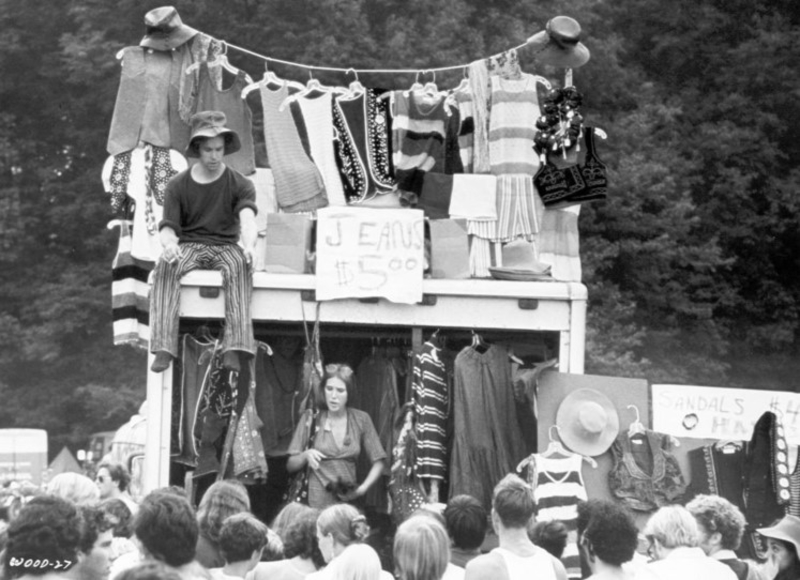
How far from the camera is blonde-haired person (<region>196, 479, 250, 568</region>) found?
6402 millimetres

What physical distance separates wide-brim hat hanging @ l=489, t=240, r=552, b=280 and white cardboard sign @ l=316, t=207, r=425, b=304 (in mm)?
504

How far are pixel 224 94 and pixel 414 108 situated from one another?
125cm

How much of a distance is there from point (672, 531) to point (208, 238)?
3.41 meters

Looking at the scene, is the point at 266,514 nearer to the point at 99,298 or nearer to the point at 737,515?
the point at 737,515

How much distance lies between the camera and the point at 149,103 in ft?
32.6

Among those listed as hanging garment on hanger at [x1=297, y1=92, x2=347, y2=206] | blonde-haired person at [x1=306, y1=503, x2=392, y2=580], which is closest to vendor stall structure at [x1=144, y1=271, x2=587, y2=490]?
hanging garment on hanger at [x1=297, y1=92, x2=347, y2=206]

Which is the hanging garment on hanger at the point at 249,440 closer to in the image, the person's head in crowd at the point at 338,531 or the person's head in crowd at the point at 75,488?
the person's head in crowd at the point at 75,488

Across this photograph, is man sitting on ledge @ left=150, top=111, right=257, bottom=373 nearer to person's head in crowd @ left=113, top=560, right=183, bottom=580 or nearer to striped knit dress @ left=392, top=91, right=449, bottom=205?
striped knit dress @ left=392, top=91, right=449, bottom=205

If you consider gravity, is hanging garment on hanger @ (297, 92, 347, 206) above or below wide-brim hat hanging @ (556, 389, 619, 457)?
Answer: above

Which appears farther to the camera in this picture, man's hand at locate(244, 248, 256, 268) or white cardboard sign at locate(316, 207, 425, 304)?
white cardboard sign at locate(316, 207, 425, 304)

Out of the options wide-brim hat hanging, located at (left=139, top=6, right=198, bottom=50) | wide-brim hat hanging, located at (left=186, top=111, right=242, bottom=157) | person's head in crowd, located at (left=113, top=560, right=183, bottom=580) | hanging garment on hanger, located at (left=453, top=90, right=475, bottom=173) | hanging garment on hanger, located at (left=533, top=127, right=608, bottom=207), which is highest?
wide-brim hat hanging, located at (left=139, top=6, right=198, bottom=50)

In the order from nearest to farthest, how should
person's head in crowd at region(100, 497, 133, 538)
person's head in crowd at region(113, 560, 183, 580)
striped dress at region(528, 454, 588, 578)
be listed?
1. person's head in crowd at region(113, 560, 183, 580)
2. person's head in crowd at region(100, 497, 133, 538)
3. striped dress at region(528, 454, 588, 578)

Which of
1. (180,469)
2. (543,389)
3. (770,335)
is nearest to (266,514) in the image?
(180,469)

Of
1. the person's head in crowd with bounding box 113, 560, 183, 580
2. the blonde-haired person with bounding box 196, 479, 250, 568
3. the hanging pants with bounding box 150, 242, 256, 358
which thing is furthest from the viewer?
the hanging pants with bounding box 150, 242, 256, 358
